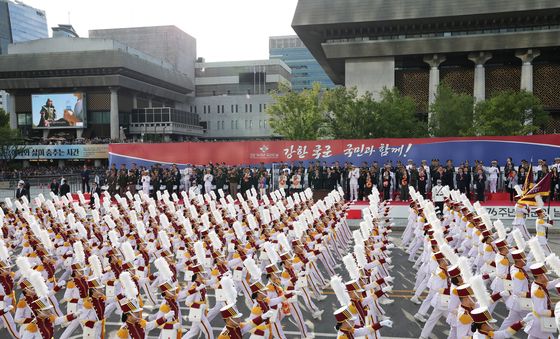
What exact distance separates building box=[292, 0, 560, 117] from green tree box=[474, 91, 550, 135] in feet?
31.4

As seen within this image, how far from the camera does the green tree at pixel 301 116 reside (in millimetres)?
43500

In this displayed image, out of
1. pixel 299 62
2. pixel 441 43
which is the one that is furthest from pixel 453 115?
pixel 299 62

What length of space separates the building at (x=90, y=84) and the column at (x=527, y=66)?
166 feet

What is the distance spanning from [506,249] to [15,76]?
81414 mm

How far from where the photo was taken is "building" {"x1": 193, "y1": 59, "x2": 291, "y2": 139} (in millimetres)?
89250

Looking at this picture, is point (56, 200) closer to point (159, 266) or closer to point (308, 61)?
point (159, 266)

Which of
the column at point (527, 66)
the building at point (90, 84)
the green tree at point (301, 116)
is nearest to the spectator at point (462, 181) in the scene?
the green tree at point (301, 116)

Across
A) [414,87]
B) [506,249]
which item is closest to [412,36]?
[414,87]

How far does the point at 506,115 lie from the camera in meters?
38.2

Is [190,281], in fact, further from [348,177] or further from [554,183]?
[554,183]

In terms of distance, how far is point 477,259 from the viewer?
12.1 meters

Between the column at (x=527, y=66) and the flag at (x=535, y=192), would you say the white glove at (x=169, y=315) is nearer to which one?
the flag at (x=535, y=192)

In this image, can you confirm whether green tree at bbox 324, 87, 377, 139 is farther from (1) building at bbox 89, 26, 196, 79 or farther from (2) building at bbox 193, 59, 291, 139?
(1) building at bbox 89, 26, 196, 79

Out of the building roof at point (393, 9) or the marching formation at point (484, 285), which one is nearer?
the marching formation at point (484, 285)
